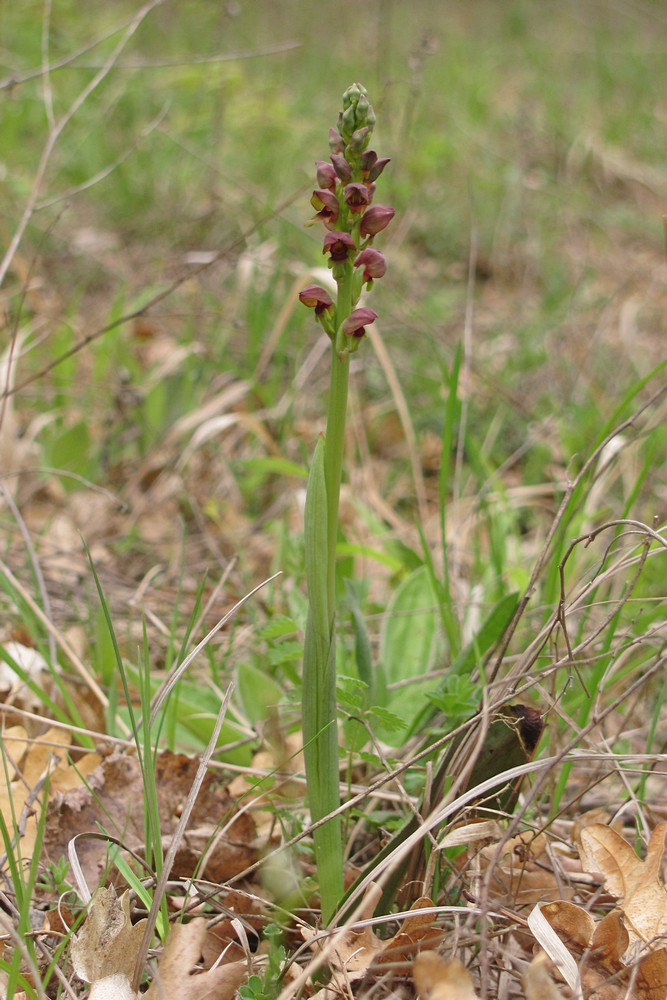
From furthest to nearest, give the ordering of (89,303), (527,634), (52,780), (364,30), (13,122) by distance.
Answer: (364,30) → (13,122) → (89,303) → (527,634) → (52,780)

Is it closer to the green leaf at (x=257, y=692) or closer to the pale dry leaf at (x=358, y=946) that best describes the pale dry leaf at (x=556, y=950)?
the pale dry leaf at (x=358, y=946)

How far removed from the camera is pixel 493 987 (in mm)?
1165

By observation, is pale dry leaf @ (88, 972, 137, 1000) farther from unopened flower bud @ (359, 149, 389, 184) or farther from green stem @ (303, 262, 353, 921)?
unopened flower bud @ (359, 149, 389, 184)

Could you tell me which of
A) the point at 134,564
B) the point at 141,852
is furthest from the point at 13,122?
the point at 141,852

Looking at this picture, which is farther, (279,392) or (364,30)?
(364,30)

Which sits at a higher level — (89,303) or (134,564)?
(89,303)

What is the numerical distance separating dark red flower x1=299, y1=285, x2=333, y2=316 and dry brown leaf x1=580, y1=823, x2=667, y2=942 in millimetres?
919

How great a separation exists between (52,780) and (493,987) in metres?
0.85

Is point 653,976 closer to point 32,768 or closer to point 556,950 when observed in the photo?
point 556,950

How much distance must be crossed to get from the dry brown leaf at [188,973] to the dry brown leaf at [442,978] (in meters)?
0.30

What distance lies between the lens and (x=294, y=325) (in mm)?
3305

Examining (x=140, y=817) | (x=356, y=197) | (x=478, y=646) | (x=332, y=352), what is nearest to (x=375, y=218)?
(x=356, y=197)

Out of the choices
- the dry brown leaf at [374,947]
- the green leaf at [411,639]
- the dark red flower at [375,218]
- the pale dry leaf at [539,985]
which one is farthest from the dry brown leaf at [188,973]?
the dark red flower at [375,218]

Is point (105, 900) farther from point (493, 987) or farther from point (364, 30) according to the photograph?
point (364, 30)
